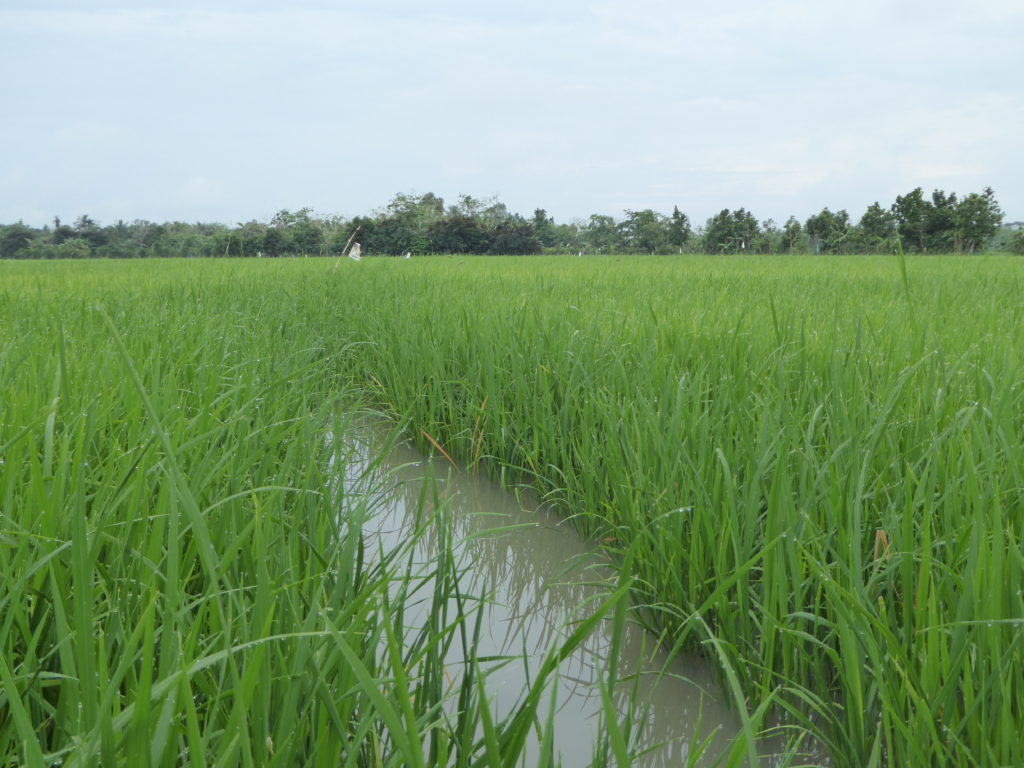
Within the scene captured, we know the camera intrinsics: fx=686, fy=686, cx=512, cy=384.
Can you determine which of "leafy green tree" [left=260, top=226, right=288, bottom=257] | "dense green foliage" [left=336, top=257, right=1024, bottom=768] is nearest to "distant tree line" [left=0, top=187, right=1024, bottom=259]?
"leafy green tree" [left=260, top=226, right=288, bottom=257]

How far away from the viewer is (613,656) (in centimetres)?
72

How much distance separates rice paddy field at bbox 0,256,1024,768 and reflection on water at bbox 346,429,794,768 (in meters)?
0.07

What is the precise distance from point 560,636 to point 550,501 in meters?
A: 1.10

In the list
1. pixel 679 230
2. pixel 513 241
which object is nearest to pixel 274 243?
pixel 513 241

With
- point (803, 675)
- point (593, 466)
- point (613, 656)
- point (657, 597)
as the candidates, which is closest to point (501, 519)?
point (593, 466)

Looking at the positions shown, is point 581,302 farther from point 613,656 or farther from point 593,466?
point 613,656

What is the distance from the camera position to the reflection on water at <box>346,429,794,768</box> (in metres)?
1.21

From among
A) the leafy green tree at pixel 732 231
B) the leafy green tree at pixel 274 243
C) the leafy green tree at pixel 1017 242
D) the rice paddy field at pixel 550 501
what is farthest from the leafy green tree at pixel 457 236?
the rice paddy field at pixel 550 501

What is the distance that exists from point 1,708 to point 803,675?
1161mm

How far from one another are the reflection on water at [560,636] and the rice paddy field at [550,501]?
7cm

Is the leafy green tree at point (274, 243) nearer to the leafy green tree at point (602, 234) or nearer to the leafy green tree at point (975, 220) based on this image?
the leafy green tree at point (602, 234)

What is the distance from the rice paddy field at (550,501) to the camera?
746mm

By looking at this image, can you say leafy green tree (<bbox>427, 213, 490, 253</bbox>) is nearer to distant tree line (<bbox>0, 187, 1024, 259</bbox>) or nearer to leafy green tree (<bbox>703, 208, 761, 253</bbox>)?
distant tree line (<bbox>0, 187, 1024, 259</bbox>)


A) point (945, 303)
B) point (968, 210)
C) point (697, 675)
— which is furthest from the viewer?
point (968, 210)
